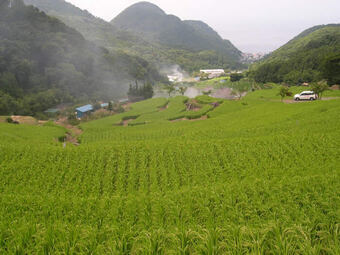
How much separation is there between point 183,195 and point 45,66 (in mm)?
84718

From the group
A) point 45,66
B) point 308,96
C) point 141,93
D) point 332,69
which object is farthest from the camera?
point 141,93

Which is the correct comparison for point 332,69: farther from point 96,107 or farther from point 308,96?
point 96,107

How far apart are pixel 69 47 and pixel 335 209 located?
97439 mm

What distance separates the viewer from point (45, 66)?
245 ft

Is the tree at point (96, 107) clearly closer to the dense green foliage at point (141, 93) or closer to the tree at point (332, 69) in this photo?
the dense green foliage at point (141, 93)

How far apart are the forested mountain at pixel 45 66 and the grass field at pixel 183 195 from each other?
142 feet

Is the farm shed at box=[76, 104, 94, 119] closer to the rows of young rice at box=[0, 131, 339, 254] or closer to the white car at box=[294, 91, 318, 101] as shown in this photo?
the rows of young rice at box=[0, 131, 339, 254]

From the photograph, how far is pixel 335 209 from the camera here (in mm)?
6664

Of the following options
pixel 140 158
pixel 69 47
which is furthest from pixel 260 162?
pixel 69 47

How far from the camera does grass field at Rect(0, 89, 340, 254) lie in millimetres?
4695

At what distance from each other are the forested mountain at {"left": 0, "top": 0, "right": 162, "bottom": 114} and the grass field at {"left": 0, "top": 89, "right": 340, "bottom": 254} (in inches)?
1706

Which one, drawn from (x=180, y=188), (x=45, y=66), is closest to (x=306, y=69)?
(x=180, y=188)

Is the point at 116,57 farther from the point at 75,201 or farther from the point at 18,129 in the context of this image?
the point at 75,201

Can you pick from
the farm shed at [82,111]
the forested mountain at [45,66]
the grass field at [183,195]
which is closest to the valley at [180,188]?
the grass field at [183,195]
